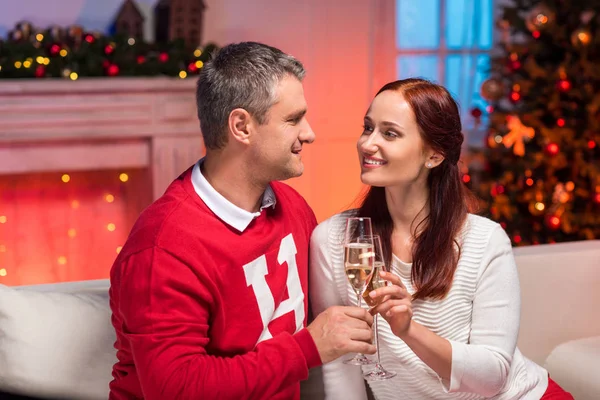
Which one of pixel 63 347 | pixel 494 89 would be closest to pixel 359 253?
pixel 63 347

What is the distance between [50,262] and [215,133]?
3.20 meters

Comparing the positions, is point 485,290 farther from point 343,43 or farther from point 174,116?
point 343,43

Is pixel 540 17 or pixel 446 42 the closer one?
pixel 540 17

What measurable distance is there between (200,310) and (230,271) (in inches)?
4.9

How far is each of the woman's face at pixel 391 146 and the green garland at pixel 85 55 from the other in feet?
8.85

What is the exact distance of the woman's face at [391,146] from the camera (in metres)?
2.02

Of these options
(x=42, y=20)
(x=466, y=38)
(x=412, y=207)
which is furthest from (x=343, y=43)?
(x=412, y=207)

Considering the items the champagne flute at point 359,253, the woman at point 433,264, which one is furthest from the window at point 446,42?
the champagne flute at point 359,253

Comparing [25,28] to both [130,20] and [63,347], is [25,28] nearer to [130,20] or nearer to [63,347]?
[130,20]

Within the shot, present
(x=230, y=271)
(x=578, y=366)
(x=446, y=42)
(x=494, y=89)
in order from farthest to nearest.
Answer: (x=446, y=42), (x=494, y=89), (x=578, y=366), (x=230, y=271)

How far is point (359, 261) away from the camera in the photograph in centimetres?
168

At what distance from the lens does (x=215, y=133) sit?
1896 millimetres

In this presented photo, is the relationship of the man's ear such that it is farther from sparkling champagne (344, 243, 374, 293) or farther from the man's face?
sparkling champagne (344, 243, 374, 293)

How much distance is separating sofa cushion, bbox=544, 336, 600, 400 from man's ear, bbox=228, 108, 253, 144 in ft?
4.54
